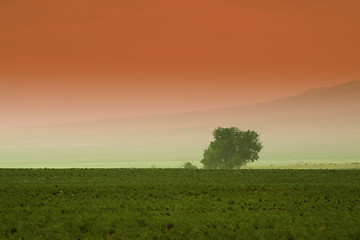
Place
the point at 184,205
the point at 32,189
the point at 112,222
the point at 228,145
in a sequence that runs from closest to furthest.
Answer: the point at 112,222, the point at 184,205, the point at 32,189, the point at 228,145

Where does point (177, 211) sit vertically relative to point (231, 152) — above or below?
below

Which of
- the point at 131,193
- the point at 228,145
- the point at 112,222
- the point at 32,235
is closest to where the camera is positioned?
the point at 32,235

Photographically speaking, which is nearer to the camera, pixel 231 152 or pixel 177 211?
pixel 177 211

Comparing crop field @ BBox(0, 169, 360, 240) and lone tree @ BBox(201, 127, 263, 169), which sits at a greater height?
lone tree @ BBox(201, 127, 263, 169)

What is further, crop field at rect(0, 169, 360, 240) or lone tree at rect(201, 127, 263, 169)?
lone tree at rect(201, 127, 263, 169)

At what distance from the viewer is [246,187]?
47.2 meters

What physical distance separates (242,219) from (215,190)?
44.5ft

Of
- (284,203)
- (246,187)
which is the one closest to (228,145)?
(246,187)

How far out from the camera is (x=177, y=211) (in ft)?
110

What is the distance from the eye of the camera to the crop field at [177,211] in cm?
2853

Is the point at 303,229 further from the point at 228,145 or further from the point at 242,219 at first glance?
the point at 228,145

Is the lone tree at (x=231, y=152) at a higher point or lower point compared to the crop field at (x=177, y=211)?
higher

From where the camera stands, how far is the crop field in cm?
2853

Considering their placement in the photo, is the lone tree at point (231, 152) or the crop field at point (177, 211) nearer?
the crop field at point (177, 211)
